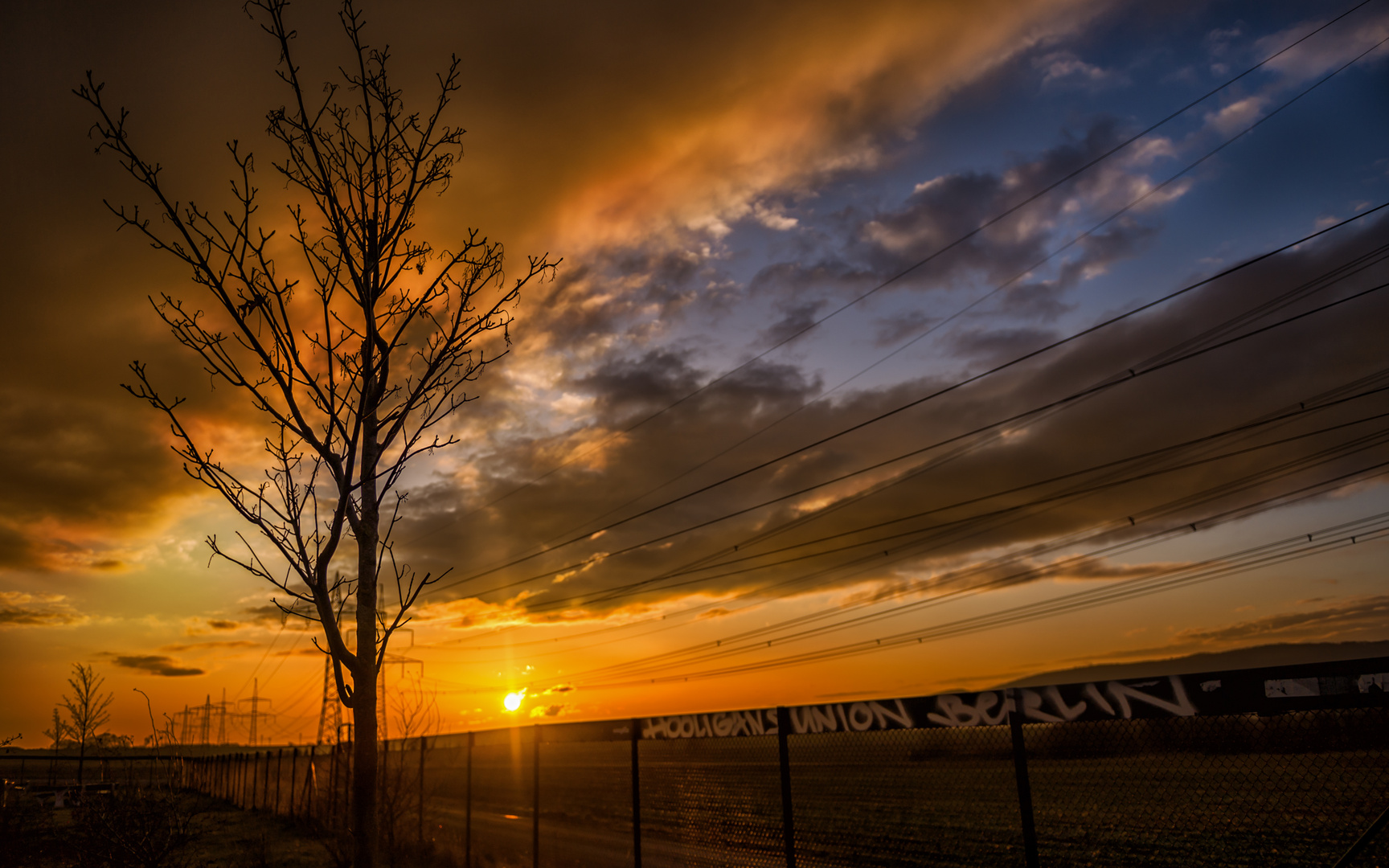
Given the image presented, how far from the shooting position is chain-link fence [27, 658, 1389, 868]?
5457mm

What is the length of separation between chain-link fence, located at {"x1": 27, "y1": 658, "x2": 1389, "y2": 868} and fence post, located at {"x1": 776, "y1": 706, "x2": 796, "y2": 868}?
1.1 inches

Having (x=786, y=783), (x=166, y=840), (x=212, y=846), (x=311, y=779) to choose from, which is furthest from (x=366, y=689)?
(x=311, y=779)

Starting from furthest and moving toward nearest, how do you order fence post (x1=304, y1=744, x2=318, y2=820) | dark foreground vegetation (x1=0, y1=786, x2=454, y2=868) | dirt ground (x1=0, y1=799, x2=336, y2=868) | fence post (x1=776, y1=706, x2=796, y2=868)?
fence post (x1=304, y1=744, x2=318, y2=820) → dirt ground (x1=0, y1=799, x2=336, y2=868) → fence post (x1=776, y1=706, x2=796, y2=868) → dark foreground vegetation (x1=0, y1=786, x2=454, y2=868)

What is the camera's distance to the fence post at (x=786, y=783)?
7.36 meters

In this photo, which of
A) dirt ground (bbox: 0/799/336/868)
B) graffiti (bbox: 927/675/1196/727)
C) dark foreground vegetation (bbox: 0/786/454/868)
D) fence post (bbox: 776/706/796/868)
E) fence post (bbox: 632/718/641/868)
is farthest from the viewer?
dirt ground (bbox: 0/799/336/868)

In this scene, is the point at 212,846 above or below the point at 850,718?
below

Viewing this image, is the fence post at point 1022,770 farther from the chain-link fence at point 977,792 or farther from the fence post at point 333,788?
the fence post at point 333,788

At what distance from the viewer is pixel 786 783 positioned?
25.9 feet

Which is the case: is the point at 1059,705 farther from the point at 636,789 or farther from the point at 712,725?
the point at 636,789

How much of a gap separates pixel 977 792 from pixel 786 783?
24717 millimetres

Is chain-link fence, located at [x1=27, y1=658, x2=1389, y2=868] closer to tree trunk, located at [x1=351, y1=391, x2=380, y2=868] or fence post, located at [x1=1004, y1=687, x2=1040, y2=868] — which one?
fence post, located at [x1=1004, y1=687, x2=1040, y2=868]

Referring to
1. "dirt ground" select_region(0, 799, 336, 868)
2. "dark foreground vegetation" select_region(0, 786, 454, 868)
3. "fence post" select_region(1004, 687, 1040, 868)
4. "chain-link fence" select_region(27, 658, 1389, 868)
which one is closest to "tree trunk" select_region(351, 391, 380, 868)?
"dark foreground vegetation" select_region(0, 786, 454, 868)

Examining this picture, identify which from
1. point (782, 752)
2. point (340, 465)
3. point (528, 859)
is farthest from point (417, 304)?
point (528, 859)

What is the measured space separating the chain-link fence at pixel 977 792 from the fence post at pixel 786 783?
0.03 meters
